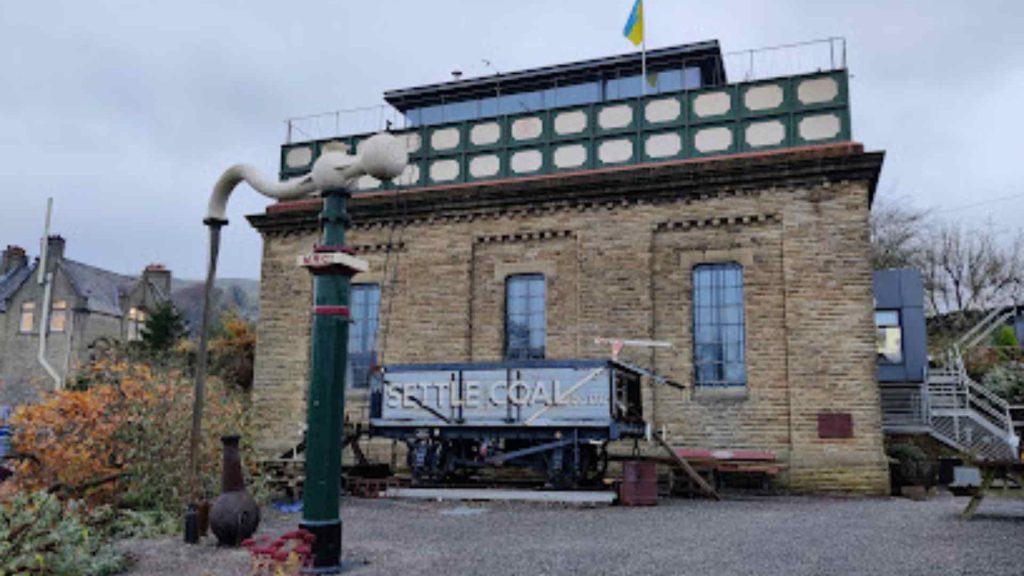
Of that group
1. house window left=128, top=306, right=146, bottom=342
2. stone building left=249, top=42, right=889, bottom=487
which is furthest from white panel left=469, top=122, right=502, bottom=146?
house window left=128, top=306, right=146, bottom=342

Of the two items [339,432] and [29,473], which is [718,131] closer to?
[339,432]

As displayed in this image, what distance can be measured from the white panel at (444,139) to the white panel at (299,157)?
2.99 m

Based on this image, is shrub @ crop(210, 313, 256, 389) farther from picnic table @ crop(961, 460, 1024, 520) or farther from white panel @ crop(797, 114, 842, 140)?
picnic table @ crop(961, 460, 1024, 520)

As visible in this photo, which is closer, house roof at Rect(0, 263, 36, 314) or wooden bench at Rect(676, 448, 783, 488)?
wooden bench at Rect(676, 448, 783, 488)

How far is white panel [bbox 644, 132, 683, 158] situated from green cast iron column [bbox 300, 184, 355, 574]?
31.8ft

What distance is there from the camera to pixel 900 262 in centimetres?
3575

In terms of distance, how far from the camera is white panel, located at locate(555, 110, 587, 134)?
1611cm

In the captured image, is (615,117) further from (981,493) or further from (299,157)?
(981,493)

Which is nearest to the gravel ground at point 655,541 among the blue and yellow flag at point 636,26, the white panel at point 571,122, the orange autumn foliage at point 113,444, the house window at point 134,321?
the orange autumn foliage at point 113,444

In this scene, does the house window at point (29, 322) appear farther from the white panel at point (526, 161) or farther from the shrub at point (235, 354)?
the white panel at point (526, 161)

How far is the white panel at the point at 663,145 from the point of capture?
15273mm

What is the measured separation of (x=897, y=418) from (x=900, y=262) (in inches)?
820

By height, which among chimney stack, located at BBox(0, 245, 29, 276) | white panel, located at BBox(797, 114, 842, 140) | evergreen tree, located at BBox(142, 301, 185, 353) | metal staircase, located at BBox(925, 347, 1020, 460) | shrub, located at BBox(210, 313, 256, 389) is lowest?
metal staircase, located at BBox(925, 347, 1020, 460)

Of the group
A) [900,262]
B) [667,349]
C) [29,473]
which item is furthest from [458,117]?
[900,262]
